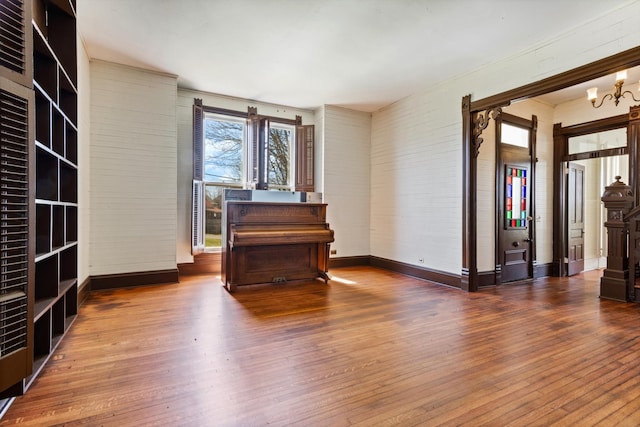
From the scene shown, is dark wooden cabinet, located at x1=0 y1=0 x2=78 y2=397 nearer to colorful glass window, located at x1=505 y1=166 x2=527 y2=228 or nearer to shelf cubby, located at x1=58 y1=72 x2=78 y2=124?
Answer: shelf cubby, located at x1=58 y1=72 x2=78 y2=124

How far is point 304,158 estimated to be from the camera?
231 inches

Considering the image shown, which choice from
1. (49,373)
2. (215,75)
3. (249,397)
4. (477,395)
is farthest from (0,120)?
(215,75)

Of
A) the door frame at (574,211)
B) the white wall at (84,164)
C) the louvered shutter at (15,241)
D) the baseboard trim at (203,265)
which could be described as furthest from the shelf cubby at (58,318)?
the door frame at (574,211)

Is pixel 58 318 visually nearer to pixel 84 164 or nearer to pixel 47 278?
pixel 47 278

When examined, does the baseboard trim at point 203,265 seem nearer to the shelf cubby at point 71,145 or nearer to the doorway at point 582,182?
the shelf cubby at point 71,145

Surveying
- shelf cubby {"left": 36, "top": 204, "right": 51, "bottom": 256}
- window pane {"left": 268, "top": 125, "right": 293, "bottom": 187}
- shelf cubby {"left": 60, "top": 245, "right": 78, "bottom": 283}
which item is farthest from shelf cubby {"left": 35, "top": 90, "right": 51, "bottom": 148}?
window pane {"left": 268, "top": 125, "right": 293, "bottom": 187}

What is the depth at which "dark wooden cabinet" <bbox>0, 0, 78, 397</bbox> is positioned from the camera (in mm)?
1551

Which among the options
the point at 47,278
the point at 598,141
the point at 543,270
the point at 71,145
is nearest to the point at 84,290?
the point at 47,278

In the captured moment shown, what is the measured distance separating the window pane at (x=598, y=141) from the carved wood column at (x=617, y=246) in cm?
138

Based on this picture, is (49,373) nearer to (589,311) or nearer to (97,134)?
(97,134)

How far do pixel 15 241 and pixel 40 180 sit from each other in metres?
0.91

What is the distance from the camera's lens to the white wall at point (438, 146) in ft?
10.2

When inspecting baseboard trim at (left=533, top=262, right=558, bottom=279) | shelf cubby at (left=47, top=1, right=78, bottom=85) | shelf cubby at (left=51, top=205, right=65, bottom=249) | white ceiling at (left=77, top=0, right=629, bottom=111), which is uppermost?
white ceiling at (left=77, top=0, right=629, bottom=111)

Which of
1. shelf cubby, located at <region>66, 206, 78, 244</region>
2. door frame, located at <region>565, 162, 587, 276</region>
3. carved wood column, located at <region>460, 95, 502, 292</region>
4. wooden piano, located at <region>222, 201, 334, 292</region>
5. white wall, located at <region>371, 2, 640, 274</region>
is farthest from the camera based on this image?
door frame, located at <region>565, 162, 587, 276</region>
